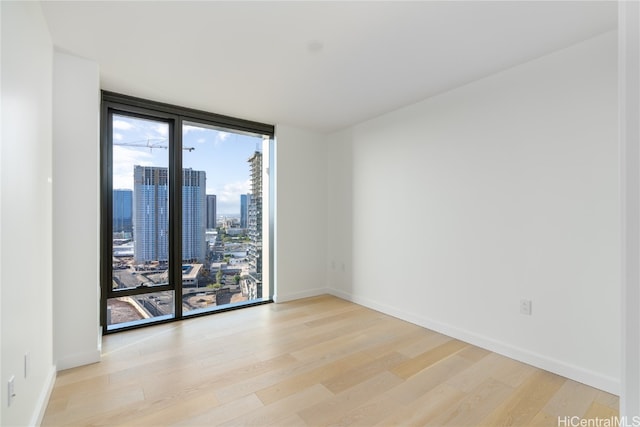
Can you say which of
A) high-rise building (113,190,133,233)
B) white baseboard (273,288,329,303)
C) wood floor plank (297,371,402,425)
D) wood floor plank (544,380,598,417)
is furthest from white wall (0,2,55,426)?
wood floor plank (544,380,598,417)

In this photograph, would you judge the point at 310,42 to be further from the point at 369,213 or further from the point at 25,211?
the point at 369,213

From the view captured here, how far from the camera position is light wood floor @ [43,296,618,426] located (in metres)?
1.79

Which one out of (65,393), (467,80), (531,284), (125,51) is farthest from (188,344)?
(467,80)

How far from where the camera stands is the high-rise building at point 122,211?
303 cm

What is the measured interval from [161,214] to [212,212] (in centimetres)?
54

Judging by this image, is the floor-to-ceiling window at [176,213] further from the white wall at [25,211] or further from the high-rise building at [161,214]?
the white wall at [25,211]

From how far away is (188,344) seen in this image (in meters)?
2.73

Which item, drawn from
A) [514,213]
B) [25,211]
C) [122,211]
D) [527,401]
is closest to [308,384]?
[527,401]

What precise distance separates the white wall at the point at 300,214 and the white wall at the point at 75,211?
204cm

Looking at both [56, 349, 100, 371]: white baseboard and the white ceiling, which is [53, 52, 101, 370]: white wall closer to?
[56, 349, 100, 371]: white baseboard

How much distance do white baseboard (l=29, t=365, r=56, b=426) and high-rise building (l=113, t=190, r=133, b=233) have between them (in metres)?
1.32

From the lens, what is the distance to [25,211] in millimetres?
1585

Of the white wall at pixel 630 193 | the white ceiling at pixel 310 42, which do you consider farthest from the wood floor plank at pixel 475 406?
the white ceiling at pixel 310 42

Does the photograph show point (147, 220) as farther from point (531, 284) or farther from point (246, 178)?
point (531, 284)
